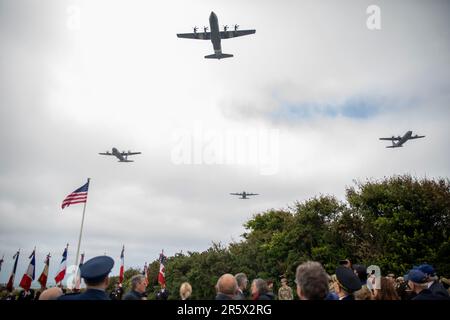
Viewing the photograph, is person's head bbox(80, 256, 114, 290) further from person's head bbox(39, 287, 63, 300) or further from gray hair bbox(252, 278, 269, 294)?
gray hair bbox(252, 278, 269, 294)

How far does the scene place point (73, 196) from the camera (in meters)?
20.1

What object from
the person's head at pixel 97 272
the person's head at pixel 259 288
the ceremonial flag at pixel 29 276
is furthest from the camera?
the ceremonial flag at pixel 29 276

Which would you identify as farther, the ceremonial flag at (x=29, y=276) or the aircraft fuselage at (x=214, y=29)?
the aircraft fuselage at (x=214, y=29)

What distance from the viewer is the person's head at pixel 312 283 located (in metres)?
3.81

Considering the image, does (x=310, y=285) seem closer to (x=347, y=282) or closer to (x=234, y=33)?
(x=347, y=282)

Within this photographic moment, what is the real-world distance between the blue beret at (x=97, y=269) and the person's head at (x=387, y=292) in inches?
179

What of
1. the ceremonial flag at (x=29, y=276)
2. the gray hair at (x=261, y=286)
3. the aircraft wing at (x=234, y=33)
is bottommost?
the ceremonial flag at (x=29, y=276)

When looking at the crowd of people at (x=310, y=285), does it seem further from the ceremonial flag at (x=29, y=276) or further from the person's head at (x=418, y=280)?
the ceremonial flag at (x=29, y=276)

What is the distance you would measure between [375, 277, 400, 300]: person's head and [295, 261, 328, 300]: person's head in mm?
2362

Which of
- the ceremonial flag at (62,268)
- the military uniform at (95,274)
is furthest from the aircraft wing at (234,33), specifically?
the military uniform at (95,274)

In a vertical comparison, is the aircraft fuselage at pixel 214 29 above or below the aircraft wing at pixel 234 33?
below

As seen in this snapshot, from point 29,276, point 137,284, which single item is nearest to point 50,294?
point 137,284
